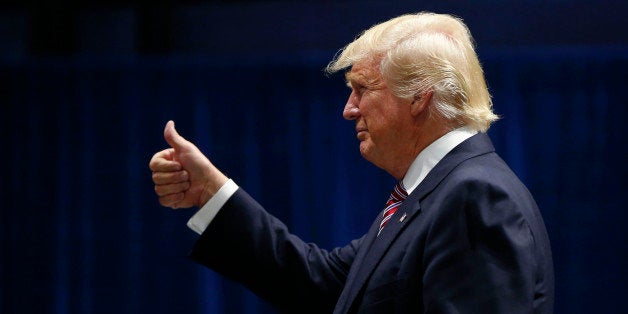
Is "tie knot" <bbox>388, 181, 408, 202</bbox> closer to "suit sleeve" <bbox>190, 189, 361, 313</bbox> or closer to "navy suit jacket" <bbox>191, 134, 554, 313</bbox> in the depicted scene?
"navy suit jacket" <bbox>191, 134, 554, 313</bbox>

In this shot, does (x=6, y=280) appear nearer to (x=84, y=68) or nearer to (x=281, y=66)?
(x=84, y=68)

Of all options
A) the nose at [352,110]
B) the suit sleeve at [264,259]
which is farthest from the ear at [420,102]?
the suit sleeve at [264,259]

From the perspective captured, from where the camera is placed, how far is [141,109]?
3.74 m

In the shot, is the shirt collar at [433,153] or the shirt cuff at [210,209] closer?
the shirt collar at [433,153]

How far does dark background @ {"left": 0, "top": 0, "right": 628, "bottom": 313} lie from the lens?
142 inches

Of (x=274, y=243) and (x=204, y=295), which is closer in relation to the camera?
(x=274, y=243)

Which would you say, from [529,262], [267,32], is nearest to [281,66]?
[267,32]

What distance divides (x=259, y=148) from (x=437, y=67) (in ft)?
7.34

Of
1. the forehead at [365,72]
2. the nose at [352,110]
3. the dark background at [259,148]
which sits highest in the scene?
the forehead at [365,72]

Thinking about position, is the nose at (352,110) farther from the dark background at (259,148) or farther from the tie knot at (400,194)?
the dark background at (259,148)

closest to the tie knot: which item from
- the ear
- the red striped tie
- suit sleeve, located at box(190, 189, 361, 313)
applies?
the red striped tie

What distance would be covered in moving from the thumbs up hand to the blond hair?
15.5 inches

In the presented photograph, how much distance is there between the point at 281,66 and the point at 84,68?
0.83 meters

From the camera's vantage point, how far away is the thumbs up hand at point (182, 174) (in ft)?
5.55
